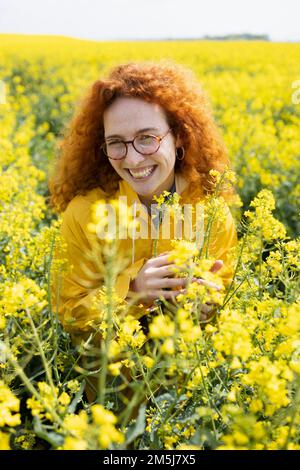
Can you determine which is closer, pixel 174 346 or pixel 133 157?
pixel 174 346

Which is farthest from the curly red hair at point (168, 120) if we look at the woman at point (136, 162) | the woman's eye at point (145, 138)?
the woman's eye at point (145, 138)

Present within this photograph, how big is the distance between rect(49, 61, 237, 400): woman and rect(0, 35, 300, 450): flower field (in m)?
0.13

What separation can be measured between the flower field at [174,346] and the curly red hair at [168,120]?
27 centimetres

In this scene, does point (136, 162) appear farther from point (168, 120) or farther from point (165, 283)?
point (165, 283)

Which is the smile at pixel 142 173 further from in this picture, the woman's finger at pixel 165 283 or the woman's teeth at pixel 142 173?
the woman's finger at pixel 165 283

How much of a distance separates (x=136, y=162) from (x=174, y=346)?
103 centimetres

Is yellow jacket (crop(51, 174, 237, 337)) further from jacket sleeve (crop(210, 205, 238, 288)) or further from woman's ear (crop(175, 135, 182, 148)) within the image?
woman's ear (crop(175, 135, 182, 148))

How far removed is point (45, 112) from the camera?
27.2ft

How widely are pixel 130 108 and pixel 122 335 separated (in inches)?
39.9

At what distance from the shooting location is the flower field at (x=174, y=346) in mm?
1120

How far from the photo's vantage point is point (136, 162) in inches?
82.4

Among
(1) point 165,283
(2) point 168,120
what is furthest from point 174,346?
(2) point 168,120
